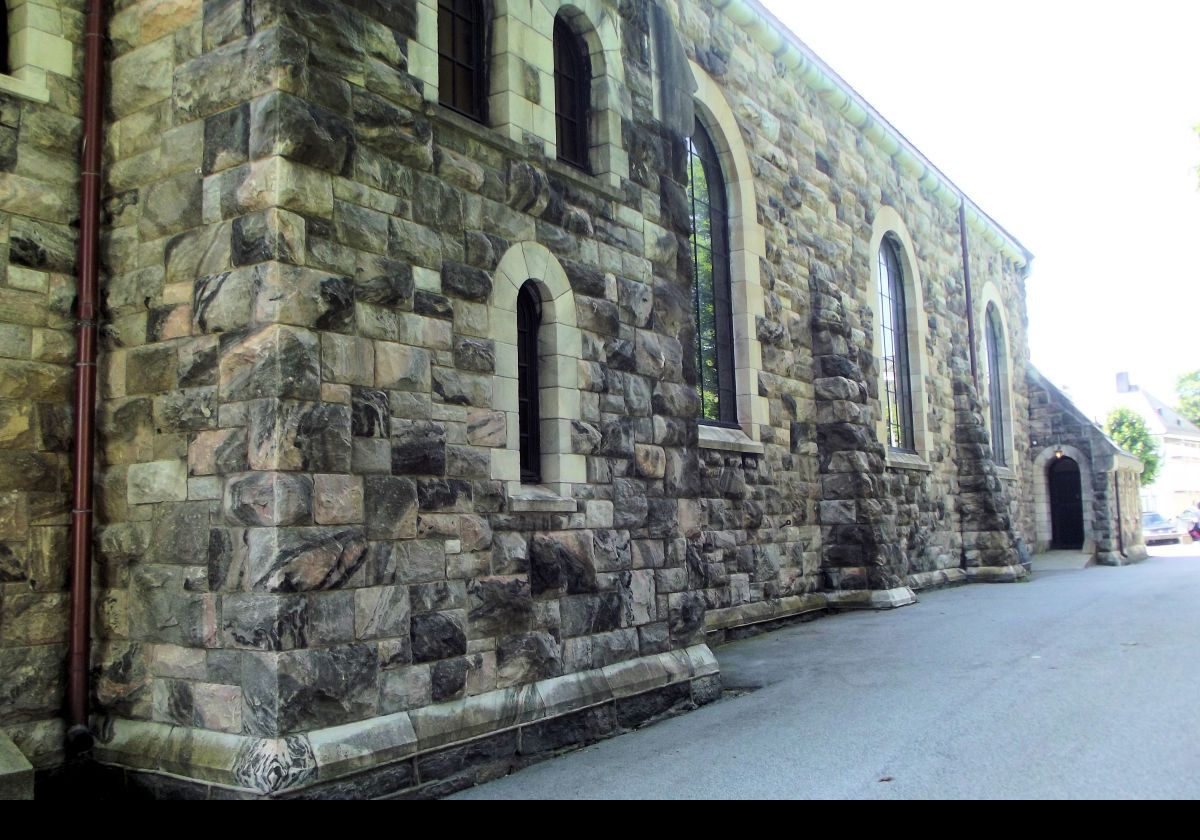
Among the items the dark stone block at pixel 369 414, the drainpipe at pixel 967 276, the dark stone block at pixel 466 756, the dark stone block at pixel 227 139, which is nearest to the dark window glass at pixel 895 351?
the drainpipe at pixel 967 276

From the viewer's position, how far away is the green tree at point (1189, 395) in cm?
7719

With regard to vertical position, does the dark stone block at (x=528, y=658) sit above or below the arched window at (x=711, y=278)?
below

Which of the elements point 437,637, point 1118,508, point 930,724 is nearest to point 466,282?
point 437,637

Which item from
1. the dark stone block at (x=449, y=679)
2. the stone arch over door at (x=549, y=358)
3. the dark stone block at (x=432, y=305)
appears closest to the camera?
the dark stone block at (x=449, y=679)

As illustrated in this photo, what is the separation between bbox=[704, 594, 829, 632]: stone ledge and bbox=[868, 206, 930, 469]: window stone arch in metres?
3.67

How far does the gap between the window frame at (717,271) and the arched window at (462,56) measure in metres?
5.07

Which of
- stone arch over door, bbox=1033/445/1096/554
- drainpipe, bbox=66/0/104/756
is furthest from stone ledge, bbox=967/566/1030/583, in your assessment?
drainpipe, bbox=66/0/104/756

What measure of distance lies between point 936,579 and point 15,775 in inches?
570

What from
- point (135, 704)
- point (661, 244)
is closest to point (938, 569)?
point (661, 244)

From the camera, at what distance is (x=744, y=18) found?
41.3 ft

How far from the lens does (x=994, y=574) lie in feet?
59.2

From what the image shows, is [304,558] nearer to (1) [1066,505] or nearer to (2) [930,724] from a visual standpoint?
(2) [930,724]

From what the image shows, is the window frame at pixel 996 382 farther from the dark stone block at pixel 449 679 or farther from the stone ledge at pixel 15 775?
the stone ledge at pixel 15 775

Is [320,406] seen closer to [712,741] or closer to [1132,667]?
[712,741]
